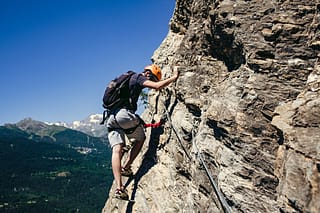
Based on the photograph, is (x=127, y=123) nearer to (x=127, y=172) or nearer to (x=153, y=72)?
(x=153, y=72)

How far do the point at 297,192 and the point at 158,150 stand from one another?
670cm

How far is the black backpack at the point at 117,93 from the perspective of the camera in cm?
999

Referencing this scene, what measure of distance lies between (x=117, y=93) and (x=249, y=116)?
5.04 meters

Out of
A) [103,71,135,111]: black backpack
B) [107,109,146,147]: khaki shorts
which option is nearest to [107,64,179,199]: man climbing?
[107,109,146,147]: khaki shorts

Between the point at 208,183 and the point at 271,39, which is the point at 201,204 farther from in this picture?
the point at 271,39

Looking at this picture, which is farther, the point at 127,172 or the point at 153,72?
the point at 127,172

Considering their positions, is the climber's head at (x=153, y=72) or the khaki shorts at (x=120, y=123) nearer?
the khaki shorts at (x=120, y=123)

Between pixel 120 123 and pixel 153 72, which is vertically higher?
pixel 153 72

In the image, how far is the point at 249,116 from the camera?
249 inches

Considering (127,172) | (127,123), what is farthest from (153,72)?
(127,172)

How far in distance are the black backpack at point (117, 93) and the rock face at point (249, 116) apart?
5.86ft

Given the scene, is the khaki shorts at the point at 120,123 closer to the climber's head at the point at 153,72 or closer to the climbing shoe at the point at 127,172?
the climber's head at the point at 153,72

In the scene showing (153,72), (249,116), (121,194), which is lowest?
(121,194)

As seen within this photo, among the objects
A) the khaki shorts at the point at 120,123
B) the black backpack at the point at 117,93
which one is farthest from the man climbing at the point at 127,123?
the black backpack at the point at 117,93
